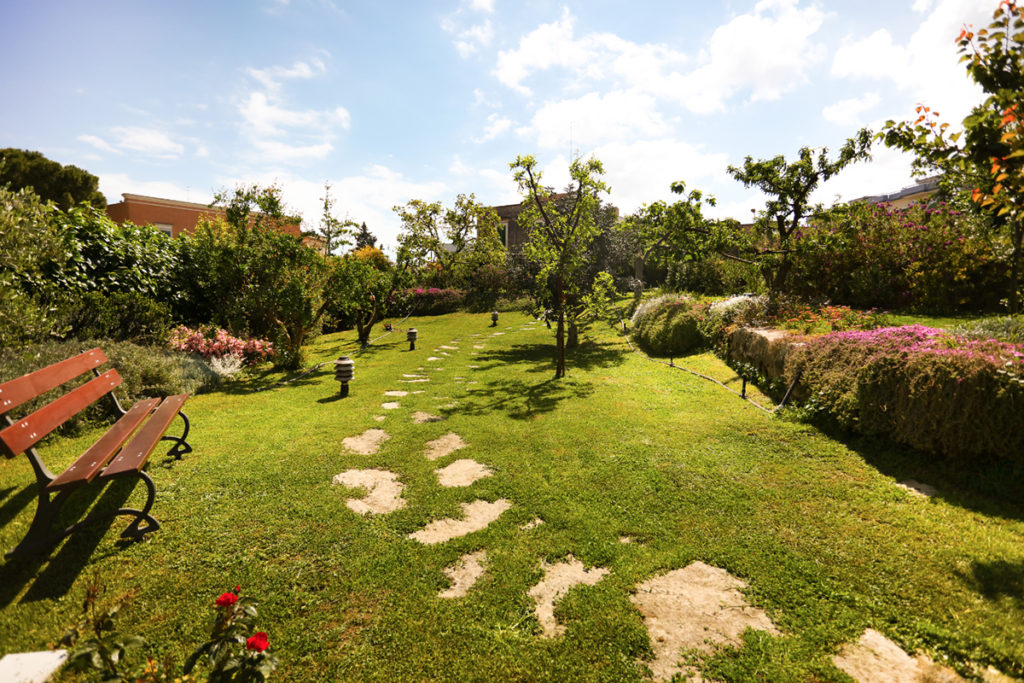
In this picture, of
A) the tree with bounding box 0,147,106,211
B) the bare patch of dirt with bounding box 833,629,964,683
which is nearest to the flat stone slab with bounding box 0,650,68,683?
the bare patch of dirt with bounding box 833,629,964,683

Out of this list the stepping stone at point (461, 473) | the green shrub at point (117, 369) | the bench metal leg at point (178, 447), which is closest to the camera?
the stepping stone at point (461, 473)

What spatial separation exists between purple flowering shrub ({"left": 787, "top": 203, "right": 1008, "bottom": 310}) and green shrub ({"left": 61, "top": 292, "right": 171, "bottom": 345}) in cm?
1453

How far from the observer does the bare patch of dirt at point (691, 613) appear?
2375 mm

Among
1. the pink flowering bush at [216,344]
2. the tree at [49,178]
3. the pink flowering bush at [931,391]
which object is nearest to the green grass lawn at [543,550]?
the pink flowering bush at [931,391]

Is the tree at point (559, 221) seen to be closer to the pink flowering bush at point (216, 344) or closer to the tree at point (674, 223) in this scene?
the tree at point (674, 223)

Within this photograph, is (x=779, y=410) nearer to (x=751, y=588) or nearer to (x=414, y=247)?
(x=751, y=588)

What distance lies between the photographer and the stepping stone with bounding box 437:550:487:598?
2.83 m

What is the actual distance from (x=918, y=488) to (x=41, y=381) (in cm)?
821

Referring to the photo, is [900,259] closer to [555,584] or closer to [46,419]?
[555,584]

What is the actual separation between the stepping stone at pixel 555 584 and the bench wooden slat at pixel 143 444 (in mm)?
3020

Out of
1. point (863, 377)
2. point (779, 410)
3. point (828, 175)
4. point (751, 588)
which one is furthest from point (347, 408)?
point (828, 175)

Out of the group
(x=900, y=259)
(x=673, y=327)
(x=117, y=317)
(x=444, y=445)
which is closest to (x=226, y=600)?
(x=444, y=445)

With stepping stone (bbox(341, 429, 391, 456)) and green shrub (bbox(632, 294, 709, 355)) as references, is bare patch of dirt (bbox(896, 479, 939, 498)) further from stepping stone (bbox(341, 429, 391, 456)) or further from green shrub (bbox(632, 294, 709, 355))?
green shrub (bbox(632, 294, 709, 355))

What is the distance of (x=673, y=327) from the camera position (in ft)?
39.3
